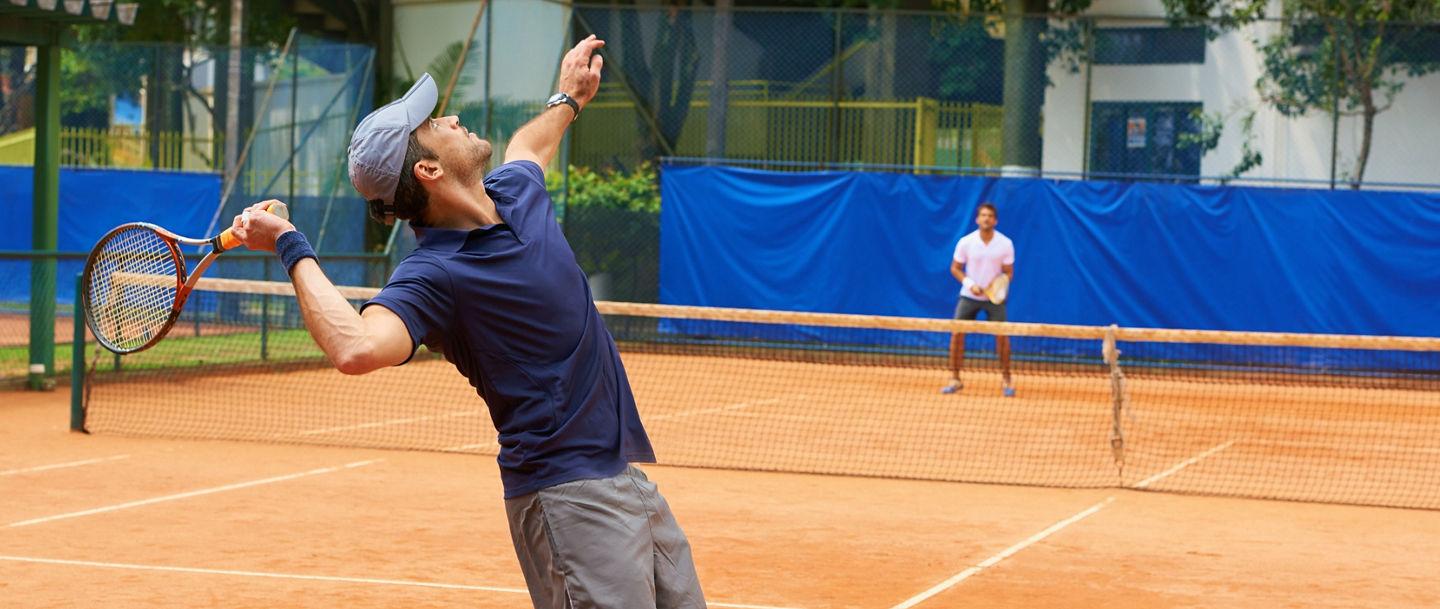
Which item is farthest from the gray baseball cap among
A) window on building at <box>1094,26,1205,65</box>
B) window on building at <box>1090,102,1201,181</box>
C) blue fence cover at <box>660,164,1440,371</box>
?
window on building at <box>1094,26,1205,65</box>

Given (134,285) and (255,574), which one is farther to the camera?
(255,574)

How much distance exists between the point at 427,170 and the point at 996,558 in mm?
4169

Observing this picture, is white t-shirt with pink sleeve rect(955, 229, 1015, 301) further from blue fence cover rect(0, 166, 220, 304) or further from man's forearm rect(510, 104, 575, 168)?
blue fence cover rect(0, 166, 220, 304)

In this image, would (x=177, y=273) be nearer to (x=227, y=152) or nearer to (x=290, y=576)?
(x=290, y=576)

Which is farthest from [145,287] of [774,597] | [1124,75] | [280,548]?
[1124,75]

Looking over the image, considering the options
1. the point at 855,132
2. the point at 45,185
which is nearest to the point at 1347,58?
the point at 855,132

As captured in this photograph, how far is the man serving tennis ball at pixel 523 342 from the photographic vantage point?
2.80m

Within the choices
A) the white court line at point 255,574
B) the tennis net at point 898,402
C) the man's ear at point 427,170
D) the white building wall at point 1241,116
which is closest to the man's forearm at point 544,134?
the man's ear at point 427,170

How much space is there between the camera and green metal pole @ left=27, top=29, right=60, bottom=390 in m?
12.1

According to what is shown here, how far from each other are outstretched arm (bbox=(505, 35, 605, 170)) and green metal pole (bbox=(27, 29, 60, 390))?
969 cm

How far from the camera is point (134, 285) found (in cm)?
443

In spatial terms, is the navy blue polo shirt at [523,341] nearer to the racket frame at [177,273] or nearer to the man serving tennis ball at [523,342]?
the man serving tennis ball at [523,342]

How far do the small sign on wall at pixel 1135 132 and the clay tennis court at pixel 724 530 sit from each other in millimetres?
6476

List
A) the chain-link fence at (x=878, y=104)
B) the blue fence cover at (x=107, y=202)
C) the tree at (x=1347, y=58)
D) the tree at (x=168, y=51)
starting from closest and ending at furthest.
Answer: the tree at (x=1347, y=58)
the chain-link fence at (x=878, y=104)
the blue fence cover at (x=107, y=202)
the tree at (x=168, y=51)
